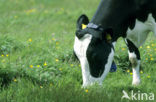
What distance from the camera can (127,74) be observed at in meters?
5.49

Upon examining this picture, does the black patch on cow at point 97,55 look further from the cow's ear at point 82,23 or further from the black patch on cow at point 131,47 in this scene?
the black patch on cow at point 131,47

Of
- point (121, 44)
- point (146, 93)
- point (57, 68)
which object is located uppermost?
point (121, 44)

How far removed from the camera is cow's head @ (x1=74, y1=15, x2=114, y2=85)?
368 centimetres

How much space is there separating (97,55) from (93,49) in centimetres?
10

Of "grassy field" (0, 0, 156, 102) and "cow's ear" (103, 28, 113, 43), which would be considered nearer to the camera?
"grassy field" (0, 0, 156, 102)

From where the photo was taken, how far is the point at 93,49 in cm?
369

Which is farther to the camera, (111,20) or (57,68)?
(57,68)

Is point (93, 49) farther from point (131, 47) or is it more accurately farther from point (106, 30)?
point (131, 47)

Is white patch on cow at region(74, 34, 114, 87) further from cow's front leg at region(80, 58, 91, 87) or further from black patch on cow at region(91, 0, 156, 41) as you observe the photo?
black patch on cow at region(91, 0, 156, 41)

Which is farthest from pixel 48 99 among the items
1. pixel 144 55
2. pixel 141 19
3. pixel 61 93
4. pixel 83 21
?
pixel 144 55

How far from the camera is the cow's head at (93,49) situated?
145 inches

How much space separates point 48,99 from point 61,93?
207 millimetres

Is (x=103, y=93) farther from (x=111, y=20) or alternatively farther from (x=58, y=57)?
(x=58, y=57)

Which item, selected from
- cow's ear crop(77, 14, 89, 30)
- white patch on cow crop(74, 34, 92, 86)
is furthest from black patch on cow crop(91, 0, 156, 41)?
white patch on cow crop(74, 34, 92, 86)
